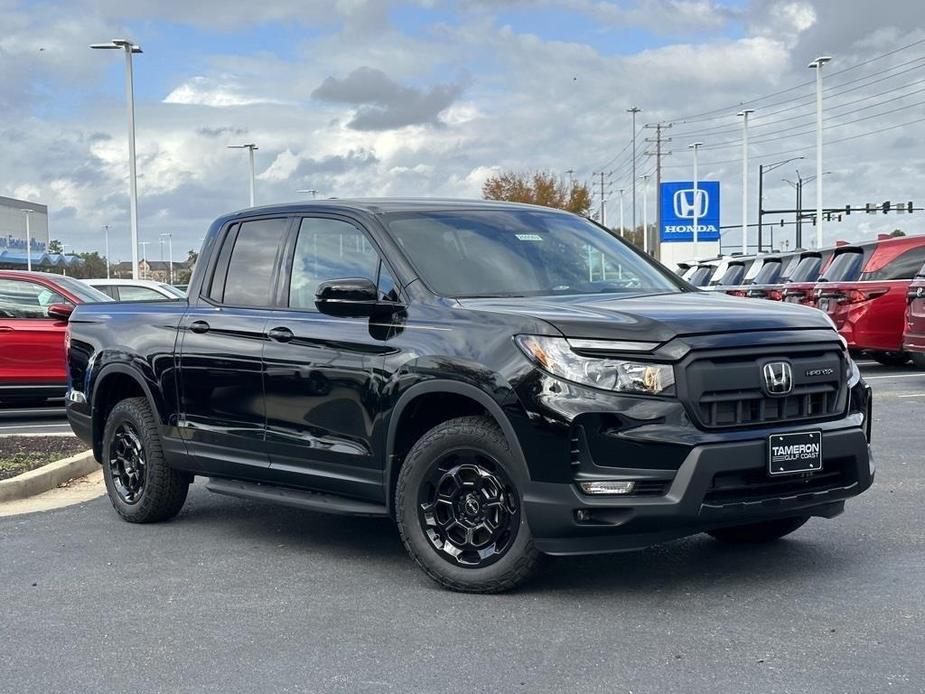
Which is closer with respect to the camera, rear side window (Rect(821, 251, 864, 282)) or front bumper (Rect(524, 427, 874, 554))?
front bumper (Rect(524, 427, 874, 554))

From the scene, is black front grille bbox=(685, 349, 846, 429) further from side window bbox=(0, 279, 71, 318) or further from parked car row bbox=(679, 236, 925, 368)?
parked car row bbox=(679, 236, 925, 368)

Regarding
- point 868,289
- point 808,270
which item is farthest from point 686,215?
point 868,289

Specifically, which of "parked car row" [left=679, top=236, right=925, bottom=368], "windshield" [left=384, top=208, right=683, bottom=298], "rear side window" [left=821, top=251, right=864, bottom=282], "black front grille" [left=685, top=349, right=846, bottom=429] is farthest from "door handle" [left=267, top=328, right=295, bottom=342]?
"rear side window" [left=821, top=251, right=864, bottom=282]

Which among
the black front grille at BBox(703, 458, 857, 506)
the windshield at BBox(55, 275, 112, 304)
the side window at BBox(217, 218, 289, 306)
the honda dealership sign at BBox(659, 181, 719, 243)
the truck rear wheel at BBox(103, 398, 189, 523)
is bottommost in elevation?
the truck rear wheel at BBox(103, 398, 189, 523)

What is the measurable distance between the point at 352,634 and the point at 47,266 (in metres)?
114

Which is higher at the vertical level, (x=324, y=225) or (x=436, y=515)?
(x=324, y=225)

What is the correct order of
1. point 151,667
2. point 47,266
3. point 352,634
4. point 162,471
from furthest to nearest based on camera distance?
point 47,266
point 162,471
point 352,634
point 151,667

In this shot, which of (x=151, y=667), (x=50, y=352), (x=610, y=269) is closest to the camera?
(x=151, y=667)

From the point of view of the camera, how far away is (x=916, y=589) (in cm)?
552

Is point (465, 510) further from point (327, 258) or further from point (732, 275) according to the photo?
point (732, 275)

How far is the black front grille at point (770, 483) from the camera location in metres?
5.24

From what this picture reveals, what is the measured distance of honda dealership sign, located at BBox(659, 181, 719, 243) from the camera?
7206 cm

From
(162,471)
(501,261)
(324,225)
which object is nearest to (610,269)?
(501,261)

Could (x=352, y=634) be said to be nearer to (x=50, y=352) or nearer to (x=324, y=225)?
(x=324, y=225)
